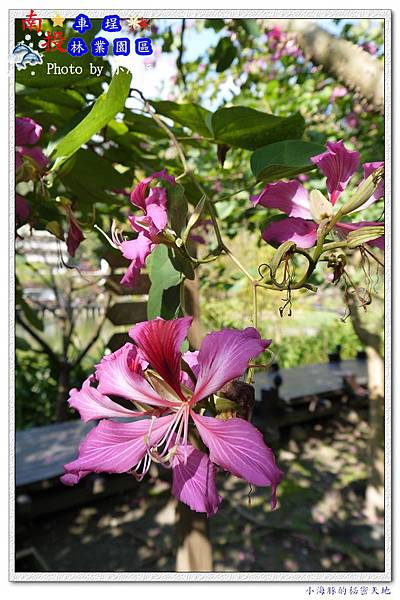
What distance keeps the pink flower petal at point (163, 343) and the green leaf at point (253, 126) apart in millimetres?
283

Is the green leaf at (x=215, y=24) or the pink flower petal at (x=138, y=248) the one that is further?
the green leaf at (x=215, y=24)

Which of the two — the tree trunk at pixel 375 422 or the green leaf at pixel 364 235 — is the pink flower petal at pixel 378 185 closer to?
the green leaf at pixel 364 235

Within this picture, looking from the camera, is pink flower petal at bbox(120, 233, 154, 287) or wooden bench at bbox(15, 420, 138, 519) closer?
pink flower petal at bbox(120, 233, 154, 287)

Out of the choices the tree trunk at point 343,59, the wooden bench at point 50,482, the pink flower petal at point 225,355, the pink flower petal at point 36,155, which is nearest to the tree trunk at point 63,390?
the wooden bench at point 50,482

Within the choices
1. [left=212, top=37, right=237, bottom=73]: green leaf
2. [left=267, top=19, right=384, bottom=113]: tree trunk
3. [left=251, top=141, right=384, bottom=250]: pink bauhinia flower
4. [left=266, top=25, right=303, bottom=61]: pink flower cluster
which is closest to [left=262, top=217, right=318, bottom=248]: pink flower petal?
[left=251, top=141, right=384, bottom=250]: pink bauhinia flower

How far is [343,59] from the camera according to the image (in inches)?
35.7

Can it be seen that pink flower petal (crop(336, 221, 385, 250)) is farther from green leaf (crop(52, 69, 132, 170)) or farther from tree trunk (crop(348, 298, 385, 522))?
tree trunk (crop(348, 298, 385, 522))

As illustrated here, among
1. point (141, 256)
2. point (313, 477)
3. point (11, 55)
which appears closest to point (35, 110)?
point (11, 55)

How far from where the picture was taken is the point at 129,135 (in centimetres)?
72

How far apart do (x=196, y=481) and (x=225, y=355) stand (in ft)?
0.32

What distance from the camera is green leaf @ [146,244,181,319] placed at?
16.1 inches

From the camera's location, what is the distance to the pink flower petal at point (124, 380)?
0.35 meters

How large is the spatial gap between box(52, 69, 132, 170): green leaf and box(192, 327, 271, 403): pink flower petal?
0.22m

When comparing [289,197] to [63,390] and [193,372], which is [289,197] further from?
[63,390]
